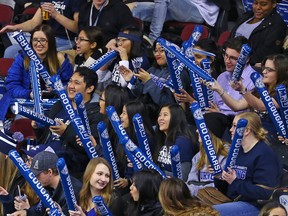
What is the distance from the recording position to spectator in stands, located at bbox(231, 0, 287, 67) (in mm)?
11383

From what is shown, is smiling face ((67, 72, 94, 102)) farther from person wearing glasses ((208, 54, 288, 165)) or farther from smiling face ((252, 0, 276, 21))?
smiling face ((252, 0, 276, 21))

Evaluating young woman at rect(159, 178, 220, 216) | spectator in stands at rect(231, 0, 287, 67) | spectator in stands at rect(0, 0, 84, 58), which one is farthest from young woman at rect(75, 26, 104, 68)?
young woman at rect(159, 178, 220, 216)

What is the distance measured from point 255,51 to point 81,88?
73.9 inches

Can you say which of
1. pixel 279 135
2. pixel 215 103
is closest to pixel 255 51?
pixel 215 103

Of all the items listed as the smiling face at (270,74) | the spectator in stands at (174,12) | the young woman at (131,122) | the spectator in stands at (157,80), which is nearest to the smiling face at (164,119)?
the young woman at (131,122)

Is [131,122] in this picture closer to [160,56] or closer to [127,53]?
[160,56]

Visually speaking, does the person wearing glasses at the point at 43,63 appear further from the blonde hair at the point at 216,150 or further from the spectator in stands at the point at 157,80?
the blonde hair at the point at 216,150

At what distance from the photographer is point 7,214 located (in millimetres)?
9312

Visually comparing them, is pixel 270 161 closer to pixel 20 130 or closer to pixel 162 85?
pixel 162 85

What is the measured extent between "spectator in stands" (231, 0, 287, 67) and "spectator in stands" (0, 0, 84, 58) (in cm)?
219

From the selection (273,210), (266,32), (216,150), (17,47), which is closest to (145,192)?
(216,150)

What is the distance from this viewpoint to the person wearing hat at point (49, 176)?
30.1ft

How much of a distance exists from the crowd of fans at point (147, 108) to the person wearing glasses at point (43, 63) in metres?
0.01

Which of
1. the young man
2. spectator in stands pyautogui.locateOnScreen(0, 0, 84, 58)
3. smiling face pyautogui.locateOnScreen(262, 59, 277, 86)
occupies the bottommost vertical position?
spectator in stands pyautogui.locateOnScreen(0, 0, 84, 58)
